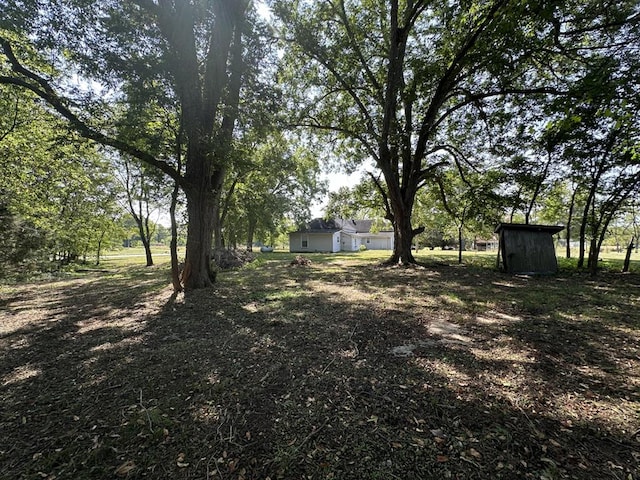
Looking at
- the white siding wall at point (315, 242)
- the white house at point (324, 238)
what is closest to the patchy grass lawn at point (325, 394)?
the white house at point (324, 238)

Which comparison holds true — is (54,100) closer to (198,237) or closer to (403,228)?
(198,237)

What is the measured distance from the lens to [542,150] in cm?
1027

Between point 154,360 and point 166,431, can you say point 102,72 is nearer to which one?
point 154,360

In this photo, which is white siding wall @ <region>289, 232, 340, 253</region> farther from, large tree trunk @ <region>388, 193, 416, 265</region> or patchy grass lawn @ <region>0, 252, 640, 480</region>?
patchy grass lawn @ <region>0, 252, 640, 480</region>

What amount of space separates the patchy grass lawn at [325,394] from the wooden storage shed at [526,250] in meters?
4.80

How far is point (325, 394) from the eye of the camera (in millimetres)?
2479

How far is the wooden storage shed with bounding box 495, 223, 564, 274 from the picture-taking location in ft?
31.7

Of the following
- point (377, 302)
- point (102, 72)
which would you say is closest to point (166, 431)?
point (377, 302)

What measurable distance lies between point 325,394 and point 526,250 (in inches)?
411

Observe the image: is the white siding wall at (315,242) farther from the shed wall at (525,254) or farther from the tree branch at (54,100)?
the tree branch at (54,100)

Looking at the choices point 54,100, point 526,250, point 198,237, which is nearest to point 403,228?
point 526,250

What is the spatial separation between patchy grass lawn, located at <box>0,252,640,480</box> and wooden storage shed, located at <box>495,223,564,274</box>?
480cm

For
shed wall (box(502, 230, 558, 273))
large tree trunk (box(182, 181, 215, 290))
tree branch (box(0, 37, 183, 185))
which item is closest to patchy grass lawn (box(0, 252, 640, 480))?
large tree trunk (box(182, 181, 215, 290))

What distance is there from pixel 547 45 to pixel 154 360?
11.2 meters
